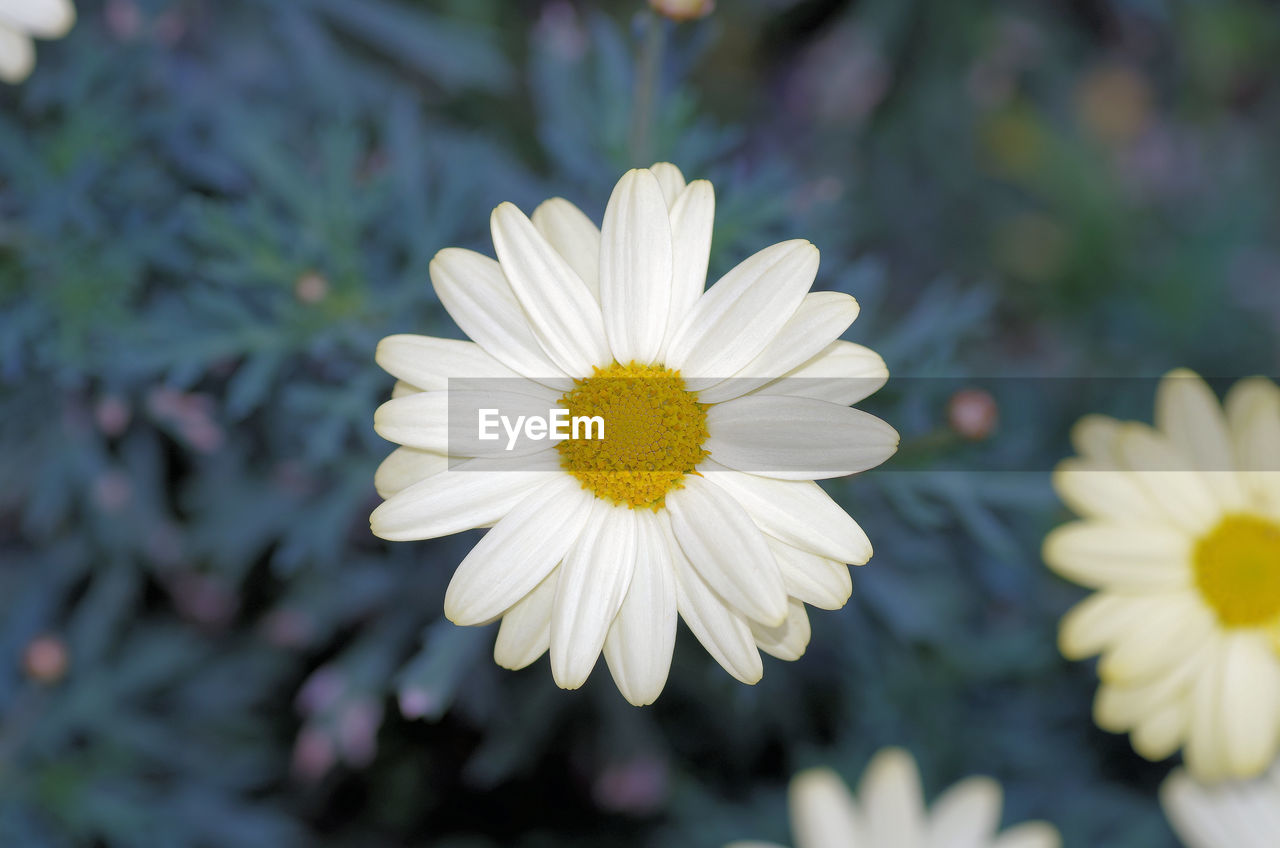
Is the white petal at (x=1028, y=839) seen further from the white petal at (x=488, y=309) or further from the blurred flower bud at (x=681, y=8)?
the blurred flower bud at (x=681, y=8)

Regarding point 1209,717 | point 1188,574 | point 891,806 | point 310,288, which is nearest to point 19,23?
point 310,288

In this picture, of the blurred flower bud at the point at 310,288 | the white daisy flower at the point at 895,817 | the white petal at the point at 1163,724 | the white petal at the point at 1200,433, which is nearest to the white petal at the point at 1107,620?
the white petal at the point at 1163,724

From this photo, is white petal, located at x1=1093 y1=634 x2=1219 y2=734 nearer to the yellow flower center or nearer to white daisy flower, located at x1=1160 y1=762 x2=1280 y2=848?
white daisy flower, located at x1=1160 y1=762 x2=1280 y2=848

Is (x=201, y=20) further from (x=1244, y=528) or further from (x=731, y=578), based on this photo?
(x=1244, y=528)

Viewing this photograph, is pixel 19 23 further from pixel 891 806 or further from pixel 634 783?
pixel 891 806

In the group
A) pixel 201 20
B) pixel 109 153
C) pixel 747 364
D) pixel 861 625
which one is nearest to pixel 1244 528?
pixel 861 625

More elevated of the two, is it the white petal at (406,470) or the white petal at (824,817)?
the white petal at (406,470)
